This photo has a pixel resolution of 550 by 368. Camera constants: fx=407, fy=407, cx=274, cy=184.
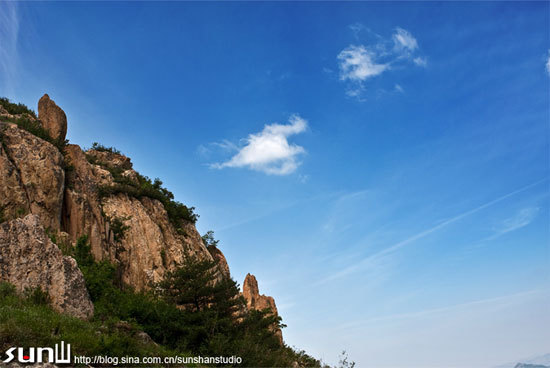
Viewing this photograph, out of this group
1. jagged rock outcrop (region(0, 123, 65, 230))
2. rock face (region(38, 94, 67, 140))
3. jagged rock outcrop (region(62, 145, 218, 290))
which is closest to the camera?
jagged rock outcrop (region(0, 123, 65, 230))

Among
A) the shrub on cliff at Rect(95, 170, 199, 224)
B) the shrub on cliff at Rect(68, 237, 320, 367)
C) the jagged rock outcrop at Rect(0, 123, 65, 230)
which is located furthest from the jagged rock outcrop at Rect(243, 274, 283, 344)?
the jagged rock outcrop at Rect(0, 123, 65, 230)

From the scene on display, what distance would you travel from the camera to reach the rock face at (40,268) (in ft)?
56.4

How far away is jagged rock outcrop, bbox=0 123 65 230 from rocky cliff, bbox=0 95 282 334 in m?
0.06

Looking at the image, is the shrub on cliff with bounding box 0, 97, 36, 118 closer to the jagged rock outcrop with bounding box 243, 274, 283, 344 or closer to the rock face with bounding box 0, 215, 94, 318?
the rock face with bounding box 0, 215, 94, 318

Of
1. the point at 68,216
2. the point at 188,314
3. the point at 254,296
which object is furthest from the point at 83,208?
the point at 254,296

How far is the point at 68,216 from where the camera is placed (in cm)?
2964

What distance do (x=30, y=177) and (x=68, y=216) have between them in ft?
12.8

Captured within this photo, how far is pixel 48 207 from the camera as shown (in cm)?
2730

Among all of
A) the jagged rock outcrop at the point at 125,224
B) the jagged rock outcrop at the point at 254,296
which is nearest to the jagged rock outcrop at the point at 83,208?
the jagged rock outcrop at the point at 125,224

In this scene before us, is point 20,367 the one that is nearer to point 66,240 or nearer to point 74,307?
point 74,307

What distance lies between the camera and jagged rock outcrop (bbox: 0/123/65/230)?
2561 centimetres

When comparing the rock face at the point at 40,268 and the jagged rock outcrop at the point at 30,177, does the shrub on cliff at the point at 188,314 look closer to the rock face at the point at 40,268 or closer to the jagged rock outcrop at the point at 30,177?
the rock face at the point at 40,268

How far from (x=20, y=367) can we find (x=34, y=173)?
2058 cm

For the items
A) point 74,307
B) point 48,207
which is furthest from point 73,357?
point 48,207
